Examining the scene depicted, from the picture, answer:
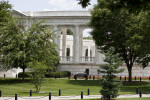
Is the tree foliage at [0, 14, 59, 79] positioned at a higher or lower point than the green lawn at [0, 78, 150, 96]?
higher

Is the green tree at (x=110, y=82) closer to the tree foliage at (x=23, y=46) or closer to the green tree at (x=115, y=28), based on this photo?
the green tree at (x=115, y=28)

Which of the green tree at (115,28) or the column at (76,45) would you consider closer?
the green tree at (115,28)

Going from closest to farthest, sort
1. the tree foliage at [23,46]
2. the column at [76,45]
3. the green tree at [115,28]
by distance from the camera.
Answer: the tree foliage at [23,46] < the green tree at [115,28] < the column at [76,45]

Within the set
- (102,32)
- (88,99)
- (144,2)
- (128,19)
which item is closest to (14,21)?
(102,32)

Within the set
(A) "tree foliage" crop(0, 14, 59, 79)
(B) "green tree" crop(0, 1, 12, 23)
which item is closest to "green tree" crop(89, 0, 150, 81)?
(A) "tree foliage" crop(0, 14, 59, 79)

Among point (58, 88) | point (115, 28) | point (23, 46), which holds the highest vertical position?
point (115, 28)

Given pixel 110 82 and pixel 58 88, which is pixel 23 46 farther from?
pixel 110 82

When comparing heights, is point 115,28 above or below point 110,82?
above

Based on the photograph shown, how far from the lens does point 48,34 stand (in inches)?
1721

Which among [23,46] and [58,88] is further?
[23,46]

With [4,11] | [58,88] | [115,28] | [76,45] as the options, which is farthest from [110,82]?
[76,45]

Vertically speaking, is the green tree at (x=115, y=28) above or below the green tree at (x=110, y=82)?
above

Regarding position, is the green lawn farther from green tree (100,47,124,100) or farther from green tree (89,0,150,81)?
green tree (100,47,124,100)

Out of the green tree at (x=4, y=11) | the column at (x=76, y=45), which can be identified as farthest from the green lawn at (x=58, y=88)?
the column at (x=76, y=45)
